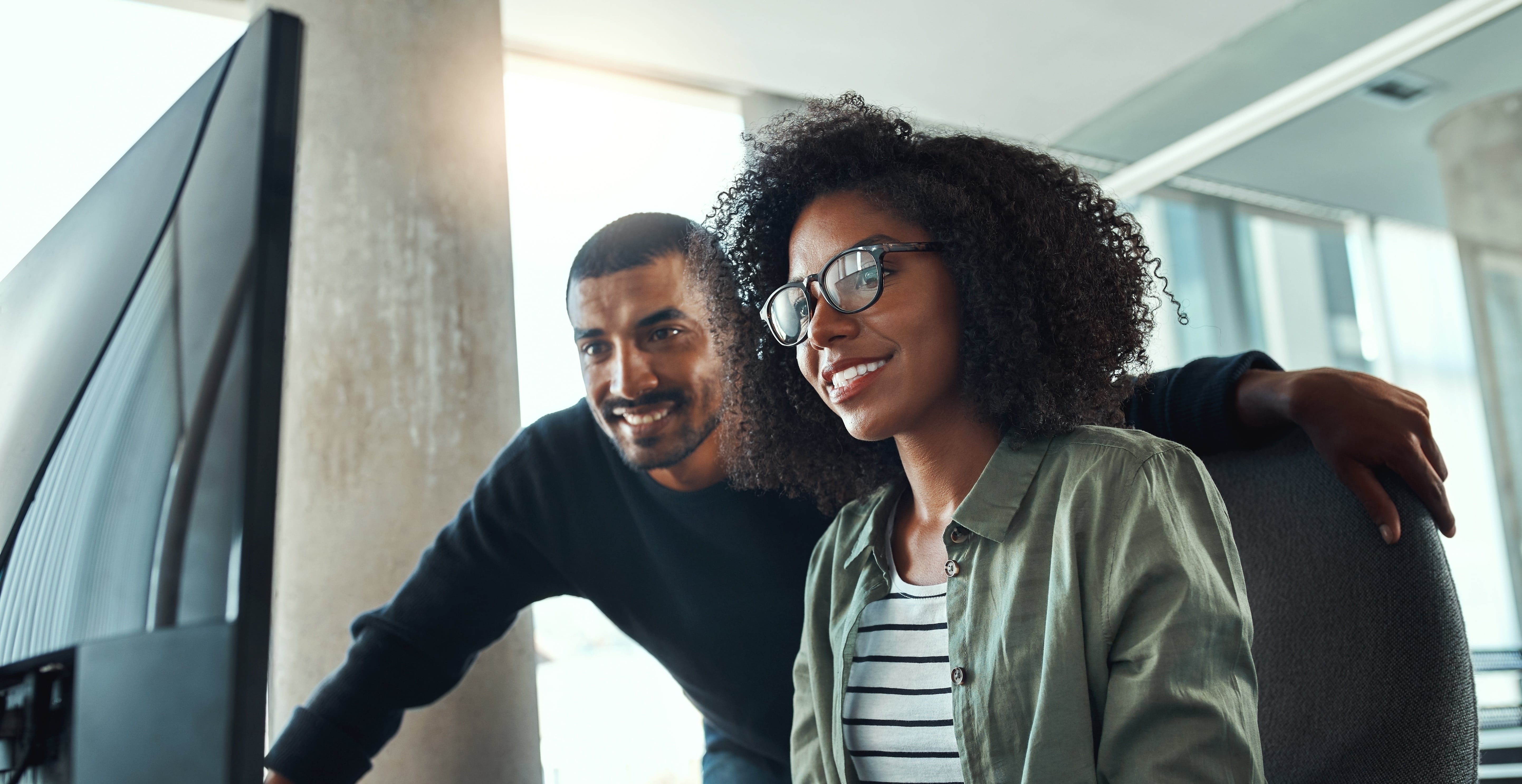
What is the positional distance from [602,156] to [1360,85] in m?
2.67

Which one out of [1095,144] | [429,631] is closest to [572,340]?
[429,631]

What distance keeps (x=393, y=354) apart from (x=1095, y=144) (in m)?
3.19

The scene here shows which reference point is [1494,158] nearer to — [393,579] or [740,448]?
[740,448]

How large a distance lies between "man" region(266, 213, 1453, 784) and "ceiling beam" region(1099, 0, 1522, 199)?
1962 mm

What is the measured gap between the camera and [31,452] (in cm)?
71

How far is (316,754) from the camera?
141 cm

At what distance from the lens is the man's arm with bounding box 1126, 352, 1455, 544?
103 centimetres

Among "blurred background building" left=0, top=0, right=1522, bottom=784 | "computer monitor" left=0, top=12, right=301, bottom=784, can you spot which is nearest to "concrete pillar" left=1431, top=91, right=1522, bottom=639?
"blurred background building" left=0, top=0, right=1522, bottom=784

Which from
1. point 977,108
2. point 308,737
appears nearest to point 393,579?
point 308,737

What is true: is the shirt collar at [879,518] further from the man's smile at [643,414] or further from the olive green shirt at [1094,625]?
the man's smile at [643,414]

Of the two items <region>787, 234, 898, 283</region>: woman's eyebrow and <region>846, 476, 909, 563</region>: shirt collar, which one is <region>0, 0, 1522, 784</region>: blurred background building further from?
<region>846, 476, 909, 563</region>: shirt collar

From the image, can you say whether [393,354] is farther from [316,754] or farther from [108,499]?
[108,499]

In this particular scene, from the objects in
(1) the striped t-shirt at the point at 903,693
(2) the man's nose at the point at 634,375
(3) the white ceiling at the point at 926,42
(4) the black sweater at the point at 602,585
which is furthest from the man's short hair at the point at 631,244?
(3) the white ceiling at the point at 926,42

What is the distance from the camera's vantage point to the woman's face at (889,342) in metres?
1.08
